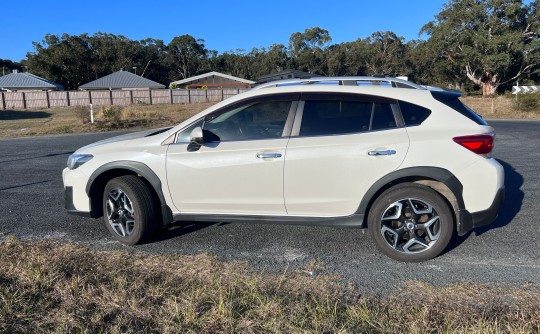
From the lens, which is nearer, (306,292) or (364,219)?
(306,292)

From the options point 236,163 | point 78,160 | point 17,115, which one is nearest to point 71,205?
point 78,160

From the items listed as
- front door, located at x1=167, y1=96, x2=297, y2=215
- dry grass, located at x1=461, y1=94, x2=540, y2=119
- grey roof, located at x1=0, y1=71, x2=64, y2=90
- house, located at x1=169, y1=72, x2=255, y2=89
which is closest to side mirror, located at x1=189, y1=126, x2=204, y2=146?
front door, located at x1=167, y1=96, x2=297, y2=215

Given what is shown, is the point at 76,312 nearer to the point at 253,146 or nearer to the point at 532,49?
the point at 253,146

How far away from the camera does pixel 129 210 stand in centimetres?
450

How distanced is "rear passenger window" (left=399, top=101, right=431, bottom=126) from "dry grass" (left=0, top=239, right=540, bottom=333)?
1.51 metres

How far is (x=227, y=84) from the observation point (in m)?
58.6

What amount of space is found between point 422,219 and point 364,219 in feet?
1.77

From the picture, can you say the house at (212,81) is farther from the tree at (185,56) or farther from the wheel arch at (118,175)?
the wheel arch at (118,175)

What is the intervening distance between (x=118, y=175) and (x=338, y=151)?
2.51m

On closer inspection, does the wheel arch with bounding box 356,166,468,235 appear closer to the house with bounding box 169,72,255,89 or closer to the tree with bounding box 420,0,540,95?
the tree with bounding box 420,0,540,95

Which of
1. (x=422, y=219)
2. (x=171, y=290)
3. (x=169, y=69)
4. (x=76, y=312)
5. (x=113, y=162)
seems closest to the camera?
(x=76, y=312)

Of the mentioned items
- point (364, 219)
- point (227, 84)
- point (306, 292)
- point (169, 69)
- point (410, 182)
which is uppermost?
point (169, 69)

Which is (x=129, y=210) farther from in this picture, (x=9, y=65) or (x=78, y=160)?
(x=9, y=65)

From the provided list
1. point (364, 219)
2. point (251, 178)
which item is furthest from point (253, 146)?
point (364, 219)
